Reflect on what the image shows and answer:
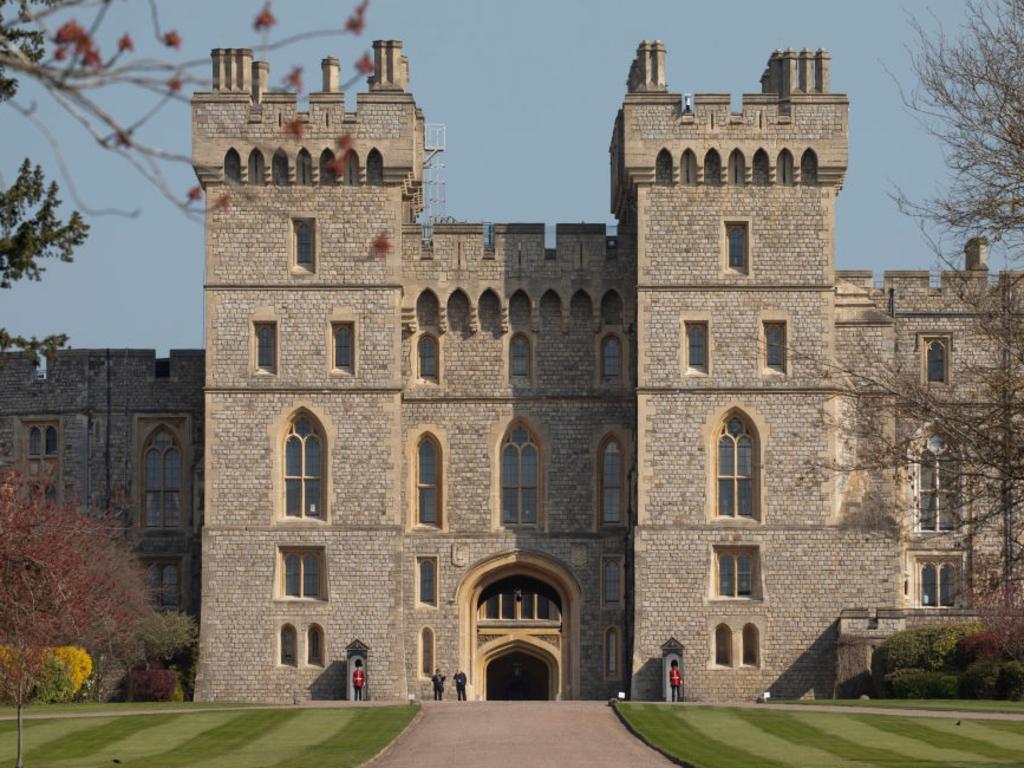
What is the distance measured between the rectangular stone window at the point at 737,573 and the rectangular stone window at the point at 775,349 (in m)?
4.04

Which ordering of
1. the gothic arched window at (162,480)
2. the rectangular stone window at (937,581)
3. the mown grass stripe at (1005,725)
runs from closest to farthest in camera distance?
the mown grass stripe at (1005,725) → the rectangular stone window at (937,581) → the gothic arched window at (162,480)

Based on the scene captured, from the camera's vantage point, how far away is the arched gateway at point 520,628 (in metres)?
50.7

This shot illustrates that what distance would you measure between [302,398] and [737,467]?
9.63m

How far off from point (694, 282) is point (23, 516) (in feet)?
57.5

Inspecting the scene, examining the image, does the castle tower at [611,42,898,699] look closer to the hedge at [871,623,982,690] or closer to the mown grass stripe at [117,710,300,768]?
the hedge at [871,623,982,690]

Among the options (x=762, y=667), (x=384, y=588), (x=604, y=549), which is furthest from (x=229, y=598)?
(x=762, y=667)

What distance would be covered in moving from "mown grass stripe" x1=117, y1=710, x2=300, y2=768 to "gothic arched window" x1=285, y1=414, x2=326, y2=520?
26.3ft

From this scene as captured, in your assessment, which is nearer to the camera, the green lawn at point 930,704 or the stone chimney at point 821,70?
the green lawn at point 930,704

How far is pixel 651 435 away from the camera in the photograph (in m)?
49.0

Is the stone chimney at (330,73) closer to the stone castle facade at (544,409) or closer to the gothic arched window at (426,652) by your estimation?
the stone castle facade at (544,409)

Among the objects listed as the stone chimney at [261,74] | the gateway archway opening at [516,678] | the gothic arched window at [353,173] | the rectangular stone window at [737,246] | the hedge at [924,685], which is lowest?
the gateway archway opening at [516,678]

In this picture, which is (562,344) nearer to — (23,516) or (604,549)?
(604,549)

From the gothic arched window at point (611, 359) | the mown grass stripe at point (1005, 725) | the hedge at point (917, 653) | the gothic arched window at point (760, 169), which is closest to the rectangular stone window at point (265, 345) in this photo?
the gothic arched window at point (611, 359)

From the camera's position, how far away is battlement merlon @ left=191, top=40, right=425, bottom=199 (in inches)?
1950
